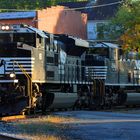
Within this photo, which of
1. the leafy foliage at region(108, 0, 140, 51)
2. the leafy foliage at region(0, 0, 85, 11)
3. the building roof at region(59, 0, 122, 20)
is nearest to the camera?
the leafy foliage at region(108, 0, 140, 51)

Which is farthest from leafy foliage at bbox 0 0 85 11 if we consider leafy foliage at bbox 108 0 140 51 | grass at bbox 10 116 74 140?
grass at bbox 10 116 74 140

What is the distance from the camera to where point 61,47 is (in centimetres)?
2352

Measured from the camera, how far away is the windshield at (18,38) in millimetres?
20281

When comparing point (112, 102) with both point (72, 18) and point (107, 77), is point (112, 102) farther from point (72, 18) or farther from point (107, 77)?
point (72, 18)

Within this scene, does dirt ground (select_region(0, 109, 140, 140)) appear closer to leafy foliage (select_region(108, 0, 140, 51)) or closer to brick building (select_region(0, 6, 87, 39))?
leafy foliage (select_region(108, 0, 140, 51))

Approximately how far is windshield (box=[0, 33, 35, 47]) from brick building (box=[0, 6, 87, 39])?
28699mm

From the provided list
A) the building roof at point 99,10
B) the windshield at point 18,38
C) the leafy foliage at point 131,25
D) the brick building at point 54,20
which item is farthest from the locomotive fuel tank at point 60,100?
the building roof at point 99,10

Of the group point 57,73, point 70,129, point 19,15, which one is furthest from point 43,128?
point 19,15

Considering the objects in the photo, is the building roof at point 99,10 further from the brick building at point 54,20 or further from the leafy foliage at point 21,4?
the brick building at point 54,20

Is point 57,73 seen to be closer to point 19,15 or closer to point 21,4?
point 19,15

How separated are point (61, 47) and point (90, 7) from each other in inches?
1894

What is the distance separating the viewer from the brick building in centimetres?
5006

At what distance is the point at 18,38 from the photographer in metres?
20.5

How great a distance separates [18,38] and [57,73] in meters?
3.15
